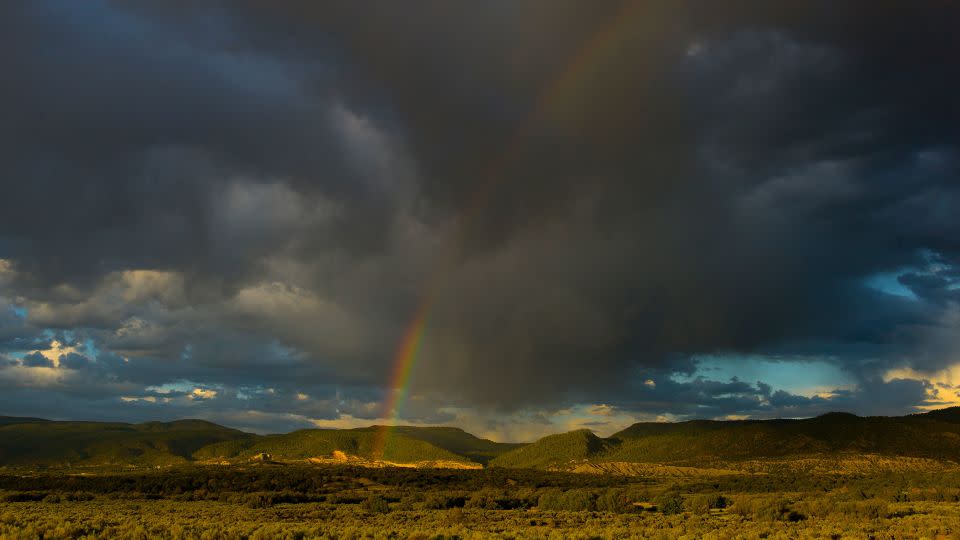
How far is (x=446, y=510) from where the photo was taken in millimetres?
62344

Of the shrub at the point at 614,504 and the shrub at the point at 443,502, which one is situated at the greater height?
the shrub at the point at 614,504

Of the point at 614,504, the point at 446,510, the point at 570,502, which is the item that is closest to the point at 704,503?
the point at 614,504

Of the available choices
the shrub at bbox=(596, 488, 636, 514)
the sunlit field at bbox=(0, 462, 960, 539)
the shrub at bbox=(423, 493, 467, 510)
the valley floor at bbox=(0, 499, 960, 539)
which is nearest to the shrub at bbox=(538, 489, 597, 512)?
the sunlit field at bbox=(0, 462, 960, 539)

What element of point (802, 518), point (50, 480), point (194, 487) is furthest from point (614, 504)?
point (50, 480)

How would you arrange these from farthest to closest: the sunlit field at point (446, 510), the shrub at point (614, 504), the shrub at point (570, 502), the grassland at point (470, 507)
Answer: the shrub at point (570, 502) < the shrub at point (614, 504) < the grassland at point (470, 507) < the sunlit field at point (446, 510)

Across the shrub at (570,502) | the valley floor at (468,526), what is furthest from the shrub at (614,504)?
the valley floor at (468,526)

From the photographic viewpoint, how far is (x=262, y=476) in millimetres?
110375

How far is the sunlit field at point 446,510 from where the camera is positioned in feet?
124

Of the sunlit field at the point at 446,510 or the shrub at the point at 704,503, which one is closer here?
the sunlit field at the point at 446,510

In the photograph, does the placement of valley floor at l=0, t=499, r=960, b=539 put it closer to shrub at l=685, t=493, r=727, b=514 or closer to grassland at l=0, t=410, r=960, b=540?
grassland at l=0, t=410, r=960, b=540

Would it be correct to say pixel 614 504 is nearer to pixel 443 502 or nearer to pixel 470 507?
pixel 470 507

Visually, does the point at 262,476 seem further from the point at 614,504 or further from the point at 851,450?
the point at 851,450

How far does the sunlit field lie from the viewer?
37844 mm

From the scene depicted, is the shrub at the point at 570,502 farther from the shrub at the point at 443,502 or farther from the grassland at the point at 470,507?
the shrub at the point at 443,502
